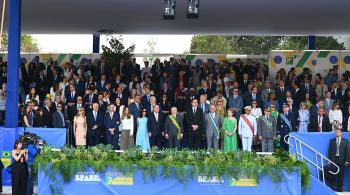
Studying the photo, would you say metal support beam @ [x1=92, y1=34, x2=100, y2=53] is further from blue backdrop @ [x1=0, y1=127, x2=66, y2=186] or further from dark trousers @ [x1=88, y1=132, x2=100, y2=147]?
blue backdrop @ [x1=0, y1=127, x2=66, y2=186]

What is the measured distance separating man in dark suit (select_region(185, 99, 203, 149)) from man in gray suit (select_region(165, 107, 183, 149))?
0.96ft

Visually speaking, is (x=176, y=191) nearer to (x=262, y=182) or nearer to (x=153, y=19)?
(x=262, y=182)

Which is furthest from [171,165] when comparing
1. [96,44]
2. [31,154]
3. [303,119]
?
[96,44]

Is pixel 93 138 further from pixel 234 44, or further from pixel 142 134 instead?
pixel 234 44

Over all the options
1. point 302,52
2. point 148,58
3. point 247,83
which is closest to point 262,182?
point 247,83

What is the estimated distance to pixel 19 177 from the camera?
16.0m

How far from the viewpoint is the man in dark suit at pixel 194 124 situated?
19.5m

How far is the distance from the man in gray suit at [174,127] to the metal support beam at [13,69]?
4278 mm

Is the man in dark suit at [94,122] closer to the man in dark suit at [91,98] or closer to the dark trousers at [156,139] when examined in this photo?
the man in dark suit at [91,98]

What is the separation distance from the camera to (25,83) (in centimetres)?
2448

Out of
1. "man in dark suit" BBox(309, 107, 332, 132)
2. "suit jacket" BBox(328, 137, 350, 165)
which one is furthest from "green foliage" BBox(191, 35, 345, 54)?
"suit jacket" BBox(328, 137, 350, 165)

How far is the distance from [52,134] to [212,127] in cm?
456

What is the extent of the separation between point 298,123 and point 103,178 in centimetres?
777

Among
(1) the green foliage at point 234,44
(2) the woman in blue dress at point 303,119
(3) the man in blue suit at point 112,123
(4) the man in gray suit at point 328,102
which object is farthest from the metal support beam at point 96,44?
(1) the green foliage at point 234,44
